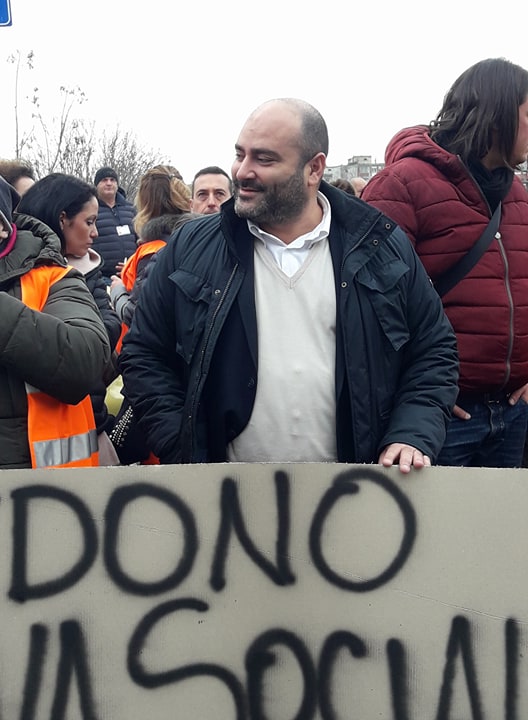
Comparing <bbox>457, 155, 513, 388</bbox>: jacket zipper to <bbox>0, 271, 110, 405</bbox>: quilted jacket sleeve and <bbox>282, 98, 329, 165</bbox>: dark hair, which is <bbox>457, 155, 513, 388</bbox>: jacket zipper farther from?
<bbox>0, 271, 110, 405</bbox>: quilted jacket sleeve

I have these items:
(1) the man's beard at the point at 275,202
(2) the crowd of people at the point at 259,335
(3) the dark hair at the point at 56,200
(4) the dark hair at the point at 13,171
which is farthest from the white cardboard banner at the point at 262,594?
(4) the dark hair at the point at 13,171

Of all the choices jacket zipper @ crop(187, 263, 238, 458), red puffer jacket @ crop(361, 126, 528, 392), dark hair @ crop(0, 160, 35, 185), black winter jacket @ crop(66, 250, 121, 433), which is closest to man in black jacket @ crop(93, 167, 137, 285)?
dark hair @ crop(0, 160, 35, 185)

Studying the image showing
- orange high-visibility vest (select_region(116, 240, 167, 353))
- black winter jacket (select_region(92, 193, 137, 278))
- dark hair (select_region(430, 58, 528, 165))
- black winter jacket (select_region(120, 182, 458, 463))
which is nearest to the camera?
black winter jacket (select_region(120, 182, 458, 463))

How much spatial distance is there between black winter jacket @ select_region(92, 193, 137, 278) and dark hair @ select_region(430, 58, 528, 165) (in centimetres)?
486

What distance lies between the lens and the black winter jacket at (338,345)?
228cm

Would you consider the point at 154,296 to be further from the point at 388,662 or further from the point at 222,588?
the point at 388,662

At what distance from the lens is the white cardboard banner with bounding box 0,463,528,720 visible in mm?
1956

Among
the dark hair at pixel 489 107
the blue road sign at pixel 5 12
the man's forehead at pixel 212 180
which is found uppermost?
the blue road sign at pixel 5 12

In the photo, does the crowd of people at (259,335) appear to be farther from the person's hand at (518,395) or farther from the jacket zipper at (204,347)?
the person's hand at (518,395)

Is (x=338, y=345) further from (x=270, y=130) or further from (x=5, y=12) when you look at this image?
(x=5, y=12)

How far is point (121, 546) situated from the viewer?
1995 mm

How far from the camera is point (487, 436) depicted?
9.75 ft

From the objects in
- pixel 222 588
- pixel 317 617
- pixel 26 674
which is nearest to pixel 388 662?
pixel 317 617

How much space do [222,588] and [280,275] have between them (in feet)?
2.78
